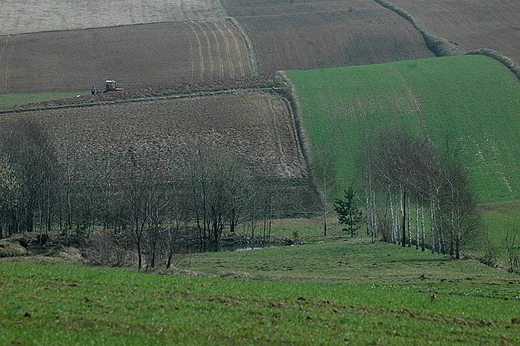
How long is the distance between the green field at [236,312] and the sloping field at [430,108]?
56877 mm

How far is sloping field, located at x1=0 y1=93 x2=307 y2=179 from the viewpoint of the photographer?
274 ft

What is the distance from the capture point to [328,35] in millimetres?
129375

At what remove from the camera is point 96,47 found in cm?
12475

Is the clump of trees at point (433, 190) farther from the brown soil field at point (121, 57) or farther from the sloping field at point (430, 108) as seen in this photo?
the brown soil field at point (121, 57)

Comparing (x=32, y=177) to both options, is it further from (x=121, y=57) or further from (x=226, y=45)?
(x=226, y=45)

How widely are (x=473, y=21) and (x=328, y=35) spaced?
115 feet

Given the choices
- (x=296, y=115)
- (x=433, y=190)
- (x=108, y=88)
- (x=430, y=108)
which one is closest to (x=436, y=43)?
(x=430, y=108)

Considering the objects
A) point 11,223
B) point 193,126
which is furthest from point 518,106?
point 11,223

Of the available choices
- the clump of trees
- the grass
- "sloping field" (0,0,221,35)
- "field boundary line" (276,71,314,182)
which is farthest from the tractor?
the clump of trees

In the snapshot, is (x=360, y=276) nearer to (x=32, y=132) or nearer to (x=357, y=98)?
(x=32, y=132)

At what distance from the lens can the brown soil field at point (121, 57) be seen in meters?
111

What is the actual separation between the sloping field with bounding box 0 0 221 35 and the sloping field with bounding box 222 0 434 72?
13.3m

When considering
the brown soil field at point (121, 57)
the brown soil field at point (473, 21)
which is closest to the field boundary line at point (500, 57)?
the brown soil field at point (473, 21)

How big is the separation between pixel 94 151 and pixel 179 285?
2598 inches
